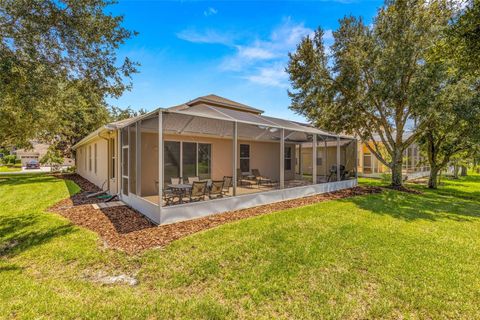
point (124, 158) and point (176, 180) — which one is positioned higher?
point (124, 158)

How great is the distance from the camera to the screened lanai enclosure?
679 centimetres

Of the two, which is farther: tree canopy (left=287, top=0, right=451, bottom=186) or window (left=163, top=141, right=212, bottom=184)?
tree canopy (left=287, top=0, right=451, bottom=186)

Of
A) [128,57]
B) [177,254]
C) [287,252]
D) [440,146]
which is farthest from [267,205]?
[440,146]

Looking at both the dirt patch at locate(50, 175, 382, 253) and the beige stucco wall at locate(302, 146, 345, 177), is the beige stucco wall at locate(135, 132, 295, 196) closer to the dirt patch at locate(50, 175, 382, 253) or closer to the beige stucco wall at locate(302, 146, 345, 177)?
the dirt patch at locate(50, 175, 382, 253)

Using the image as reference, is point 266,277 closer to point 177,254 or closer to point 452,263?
point 177,254

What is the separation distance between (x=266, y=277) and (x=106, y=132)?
9059mm

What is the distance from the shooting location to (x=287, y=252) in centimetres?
445

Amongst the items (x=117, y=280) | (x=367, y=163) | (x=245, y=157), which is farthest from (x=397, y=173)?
(x=117, y=280)

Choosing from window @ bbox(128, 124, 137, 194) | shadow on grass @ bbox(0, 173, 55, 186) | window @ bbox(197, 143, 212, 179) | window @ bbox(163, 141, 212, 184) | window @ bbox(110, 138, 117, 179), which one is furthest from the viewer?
shadow on grass @ bbox(0, 173, 55, 186)

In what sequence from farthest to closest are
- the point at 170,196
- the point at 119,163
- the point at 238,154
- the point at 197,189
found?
the point at 238,154 → the point at 119,163 → the point at 170,196 → the point at 197,189

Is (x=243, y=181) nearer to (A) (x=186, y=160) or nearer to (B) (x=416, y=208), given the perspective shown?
(A) (x=186, y=160)

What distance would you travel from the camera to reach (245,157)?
45.4 ft

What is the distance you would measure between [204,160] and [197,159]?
0.43m

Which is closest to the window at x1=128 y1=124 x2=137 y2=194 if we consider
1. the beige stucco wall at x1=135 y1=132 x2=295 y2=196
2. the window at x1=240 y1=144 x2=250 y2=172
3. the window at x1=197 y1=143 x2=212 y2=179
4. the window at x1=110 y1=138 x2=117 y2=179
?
the beige stucco wall at x1=135 y1=132 x2=295 y2=196
